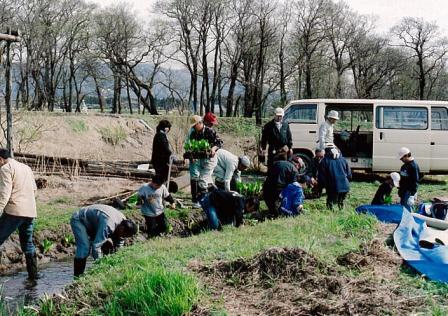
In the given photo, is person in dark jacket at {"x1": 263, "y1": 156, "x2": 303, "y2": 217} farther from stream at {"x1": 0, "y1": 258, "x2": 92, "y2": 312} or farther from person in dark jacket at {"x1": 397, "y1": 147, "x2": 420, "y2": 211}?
stream at {"x1": 0, "y1": 258, "x2": 92, "y2": 312}

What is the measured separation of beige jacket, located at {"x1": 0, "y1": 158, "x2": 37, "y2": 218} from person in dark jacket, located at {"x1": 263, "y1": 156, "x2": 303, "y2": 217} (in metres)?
4.20

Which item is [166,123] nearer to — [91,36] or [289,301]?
[289,301]

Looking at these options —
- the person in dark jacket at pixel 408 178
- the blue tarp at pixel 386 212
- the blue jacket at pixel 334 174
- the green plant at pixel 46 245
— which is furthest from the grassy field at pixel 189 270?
the green plant at pixel 46 245

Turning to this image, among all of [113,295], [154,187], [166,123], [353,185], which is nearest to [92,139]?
[353,185]

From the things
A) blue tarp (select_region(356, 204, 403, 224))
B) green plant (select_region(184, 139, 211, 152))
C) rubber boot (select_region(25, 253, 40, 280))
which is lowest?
rubber boot (select_region(25, 253, 40, 280))

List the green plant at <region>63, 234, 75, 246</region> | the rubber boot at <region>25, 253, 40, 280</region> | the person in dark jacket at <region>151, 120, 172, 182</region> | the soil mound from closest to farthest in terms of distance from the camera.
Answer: the soil mound, the rubber boot at <region>25, 253, 40, 280</region>, the green plant at <region>63, 234, 75, 246</region>, the person in dark jacket at <region>151, 120, 172, 182</region>

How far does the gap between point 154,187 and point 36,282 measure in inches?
83.1

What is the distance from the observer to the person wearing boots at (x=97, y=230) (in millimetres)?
7969

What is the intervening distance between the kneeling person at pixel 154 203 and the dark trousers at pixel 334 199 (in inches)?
120

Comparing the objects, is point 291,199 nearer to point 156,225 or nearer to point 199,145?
point 199,145

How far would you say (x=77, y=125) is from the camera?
26438mm

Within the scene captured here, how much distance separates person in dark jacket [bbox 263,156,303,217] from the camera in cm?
1088

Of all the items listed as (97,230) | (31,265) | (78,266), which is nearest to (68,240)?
(31,265)

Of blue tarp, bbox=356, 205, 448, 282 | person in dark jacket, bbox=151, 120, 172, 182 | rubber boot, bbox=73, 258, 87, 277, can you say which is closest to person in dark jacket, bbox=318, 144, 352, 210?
person in dark jacket, bbox=151, 120, 172, 182
